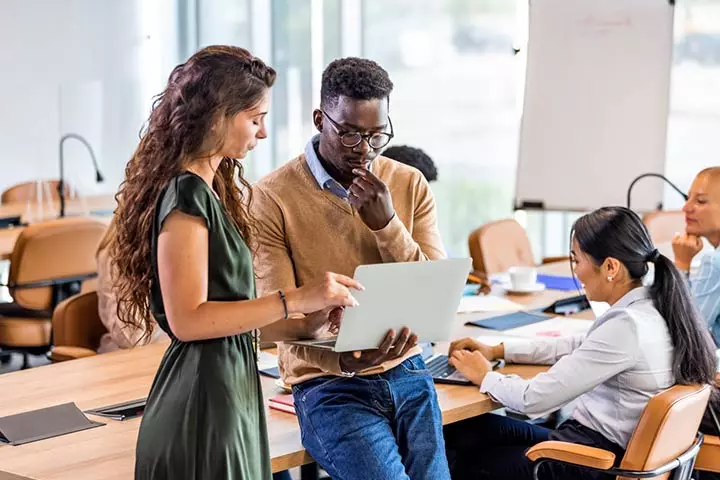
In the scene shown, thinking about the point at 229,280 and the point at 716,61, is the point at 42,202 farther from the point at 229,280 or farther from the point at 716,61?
the point at 229,280

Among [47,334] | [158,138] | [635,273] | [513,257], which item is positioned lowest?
[47,334]

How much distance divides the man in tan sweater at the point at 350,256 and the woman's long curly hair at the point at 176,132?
0.41 meters

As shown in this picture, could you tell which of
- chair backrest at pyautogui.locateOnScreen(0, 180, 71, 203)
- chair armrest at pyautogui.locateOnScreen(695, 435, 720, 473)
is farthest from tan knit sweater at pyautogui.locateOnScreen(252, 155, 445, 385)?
chair backrest at pyautogui.locateOnScreen(0, 180, 71, 203)

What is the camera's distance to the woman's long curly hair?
74.1 inches

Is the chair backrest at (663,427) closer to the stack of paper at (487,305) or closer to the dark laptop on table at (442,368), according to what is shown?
the dark laptop on table at (442,368)

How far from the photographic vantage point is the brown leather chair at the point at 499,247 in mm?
4594

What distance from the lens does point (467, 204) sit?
6.81 m

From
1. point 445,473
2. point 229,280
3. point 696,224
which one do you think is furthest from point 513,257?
point 229,280

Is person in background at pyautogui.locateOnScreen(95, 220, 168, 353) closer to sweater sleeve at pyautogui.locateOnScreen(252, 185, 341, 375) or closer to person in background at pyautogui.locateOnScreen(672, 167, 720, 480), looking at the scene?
sweater sleeve at pyautogui.locateOnScreen(252, 185, 341, 375)

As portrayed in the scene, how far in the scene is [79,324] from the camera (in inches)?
141

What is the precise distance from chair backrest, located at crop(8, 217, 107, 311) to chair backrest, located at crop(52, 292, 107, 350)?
40.5 inches

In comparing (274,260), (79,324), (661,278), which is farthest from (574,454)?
(79,324)

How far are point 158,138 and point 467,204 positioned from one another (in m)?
5.00

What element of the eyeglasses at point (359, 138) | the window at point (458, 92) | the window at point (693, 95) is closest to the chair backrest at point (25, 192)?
the window at point (458, 92)
